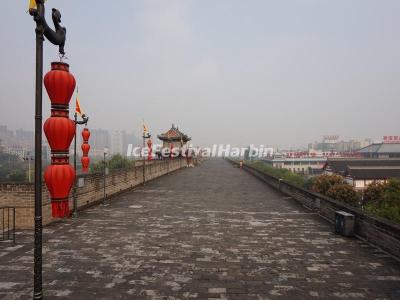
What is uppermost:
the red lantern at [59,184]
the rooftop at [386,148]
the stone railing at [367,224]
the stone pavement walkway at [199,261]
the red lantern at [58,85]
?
the rooftop at [386,148]

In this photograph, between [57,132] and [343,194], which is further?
[343,194]

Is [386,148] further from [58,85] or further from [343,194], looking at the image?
[58,85]

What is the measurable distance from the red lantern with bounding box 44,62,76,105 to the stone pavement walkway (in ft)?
12.0

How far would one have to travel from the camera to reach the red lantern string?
156 inches

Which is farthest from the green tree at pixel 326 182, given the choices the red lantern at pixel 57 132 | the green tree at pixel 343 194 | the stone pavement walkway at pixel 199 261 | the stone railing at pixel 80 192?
the red lantern at pixel 57 132

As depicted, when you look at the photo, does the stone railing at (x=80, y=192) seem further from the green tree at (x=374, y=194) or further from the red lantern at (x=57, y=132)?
the green tree at (x=374, y=194)

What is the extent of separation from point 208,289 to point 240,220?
623 cm

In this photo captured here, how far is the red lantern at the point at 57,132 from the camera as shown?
394 cm

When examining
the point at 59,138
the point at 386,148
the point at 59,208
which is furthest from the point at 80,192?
the point at 386,148

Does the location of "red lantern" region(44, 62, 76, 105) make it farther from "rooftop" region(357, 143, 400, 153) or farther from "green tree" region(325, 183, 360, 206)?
"rooftop" region(357, 143, 400, 153)

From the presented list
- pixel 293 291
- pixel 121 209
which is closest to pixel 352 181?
pixel 121 209

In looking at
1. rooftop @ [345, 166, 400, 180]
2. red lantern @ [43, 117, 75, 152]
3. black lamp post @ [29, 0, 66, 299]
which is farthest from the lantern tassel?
rooftop @ [345, 166, 400, 180]

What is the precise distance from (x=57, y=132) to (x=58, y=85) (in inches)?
26.5

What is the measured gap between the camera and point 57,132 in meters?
3.99
